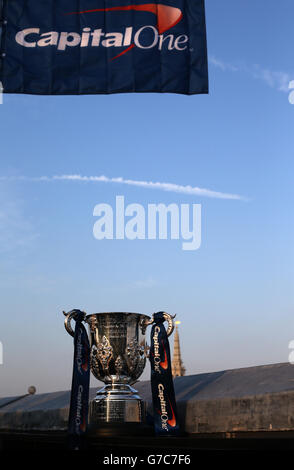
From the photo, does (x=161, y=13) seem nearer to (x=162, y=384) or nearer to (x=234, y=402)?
(x=162, y=384)

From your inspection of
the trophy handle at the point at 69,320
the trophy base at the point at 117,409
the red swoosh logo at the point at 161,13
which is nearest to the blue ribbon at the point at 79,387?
the trophy handle at the point at 69,320

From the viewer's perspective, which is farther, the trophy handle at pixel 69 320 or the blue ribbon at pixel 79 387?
the trophy handle at pixel 69 320

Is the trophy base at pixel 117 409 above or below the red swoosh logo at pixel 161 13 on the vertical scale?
below

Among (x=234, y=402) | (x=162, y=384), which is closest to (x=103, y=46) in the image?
(x=162, y=384)

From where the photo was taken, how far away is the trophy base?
5.30 m

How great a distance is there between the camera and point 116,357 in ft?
18.0

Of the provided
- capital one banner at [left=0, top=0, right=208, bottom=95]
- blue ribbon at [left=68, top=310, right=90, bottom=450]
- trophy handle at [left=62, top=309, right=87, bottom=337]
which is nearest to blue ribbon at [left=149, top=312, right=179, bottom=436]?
blue ribbon at [left=68, top=310, right=90, bottom=450]

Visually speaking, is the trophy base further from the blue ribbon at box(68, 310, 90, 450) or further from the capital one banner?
the capital one banner

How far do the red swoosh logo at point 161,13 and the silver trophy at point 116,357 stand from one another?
4181mm

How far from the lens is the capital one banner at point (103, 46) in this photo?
7.59 metres

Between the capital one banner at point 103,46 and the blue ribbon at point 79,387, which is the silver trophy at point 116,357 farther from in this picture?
the capital one banner at point 103,46
